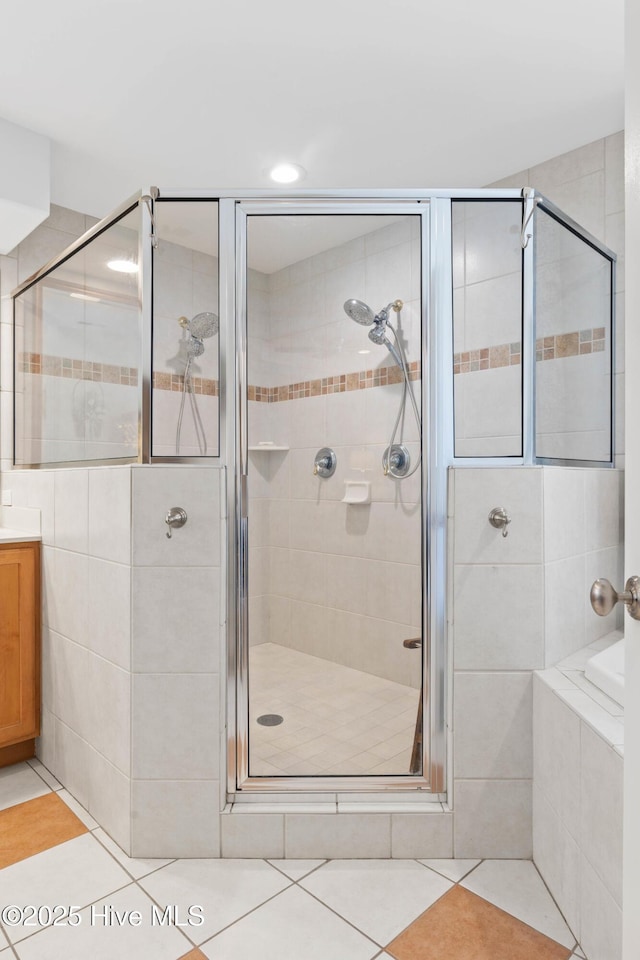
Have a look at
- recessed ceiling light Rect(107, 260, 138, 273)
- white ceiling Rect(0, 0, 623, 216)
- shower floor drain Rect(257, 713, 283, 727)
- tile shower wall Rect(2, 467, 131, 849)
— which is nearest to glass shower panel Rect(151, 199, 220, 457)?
recessed ceiling light Rect(107, 260, 138, 273)

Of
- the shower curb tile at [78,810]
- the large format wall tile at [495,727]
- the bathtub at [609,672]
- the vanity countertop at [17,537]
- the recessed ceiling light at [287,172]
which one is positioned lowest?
the shower curb tile at [78,810]

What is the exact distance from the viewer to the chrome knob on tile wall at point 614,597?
0.79 meters

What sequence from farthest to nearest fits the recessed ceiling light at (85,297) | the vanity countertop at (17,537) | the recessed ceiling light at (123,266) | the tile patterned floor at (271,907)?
1. the vanity countertop at (17,537)
2. the recessed ceiling light at (85,297)
3. the recessed ceiling light at (123,266)
4. the tile patterned floor at (271,907)

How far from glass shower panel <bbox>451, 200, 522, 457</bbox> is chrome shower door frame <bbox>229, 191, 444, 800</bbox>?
0.13 ft

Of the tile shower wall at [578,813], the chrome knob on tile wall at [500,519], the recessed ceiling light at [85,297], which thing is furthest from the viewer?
the recessed ceiling light at [85,297]

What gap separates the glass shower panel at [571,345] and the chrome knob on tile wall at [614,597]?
1.05 m

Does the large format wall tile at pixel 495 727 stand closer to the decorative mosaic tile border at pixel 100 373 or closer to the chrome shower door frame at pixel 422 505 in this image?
the chrome shower door frame at pixel 422 505

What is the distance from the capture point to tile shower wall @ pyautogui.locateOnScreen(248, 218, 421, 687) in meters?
1.73

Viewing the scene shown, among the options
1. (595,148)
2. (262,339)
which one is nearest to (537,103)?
(595,148)

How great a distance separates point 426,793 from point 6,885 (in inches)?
48.3

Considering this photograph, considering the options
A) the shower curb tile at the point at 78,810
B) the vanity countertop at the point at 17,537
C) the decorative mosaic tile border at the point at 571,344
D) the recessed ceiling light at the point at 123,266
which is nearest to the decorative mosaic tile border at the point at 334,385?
the decorative mosaic tile border at the point at 571,344

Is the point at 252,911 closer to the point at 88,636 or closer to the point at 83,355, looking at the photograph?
the point at 88,636

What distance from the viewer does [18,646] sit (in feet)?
7.49

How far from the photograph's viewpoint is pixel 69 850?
1810 mm
